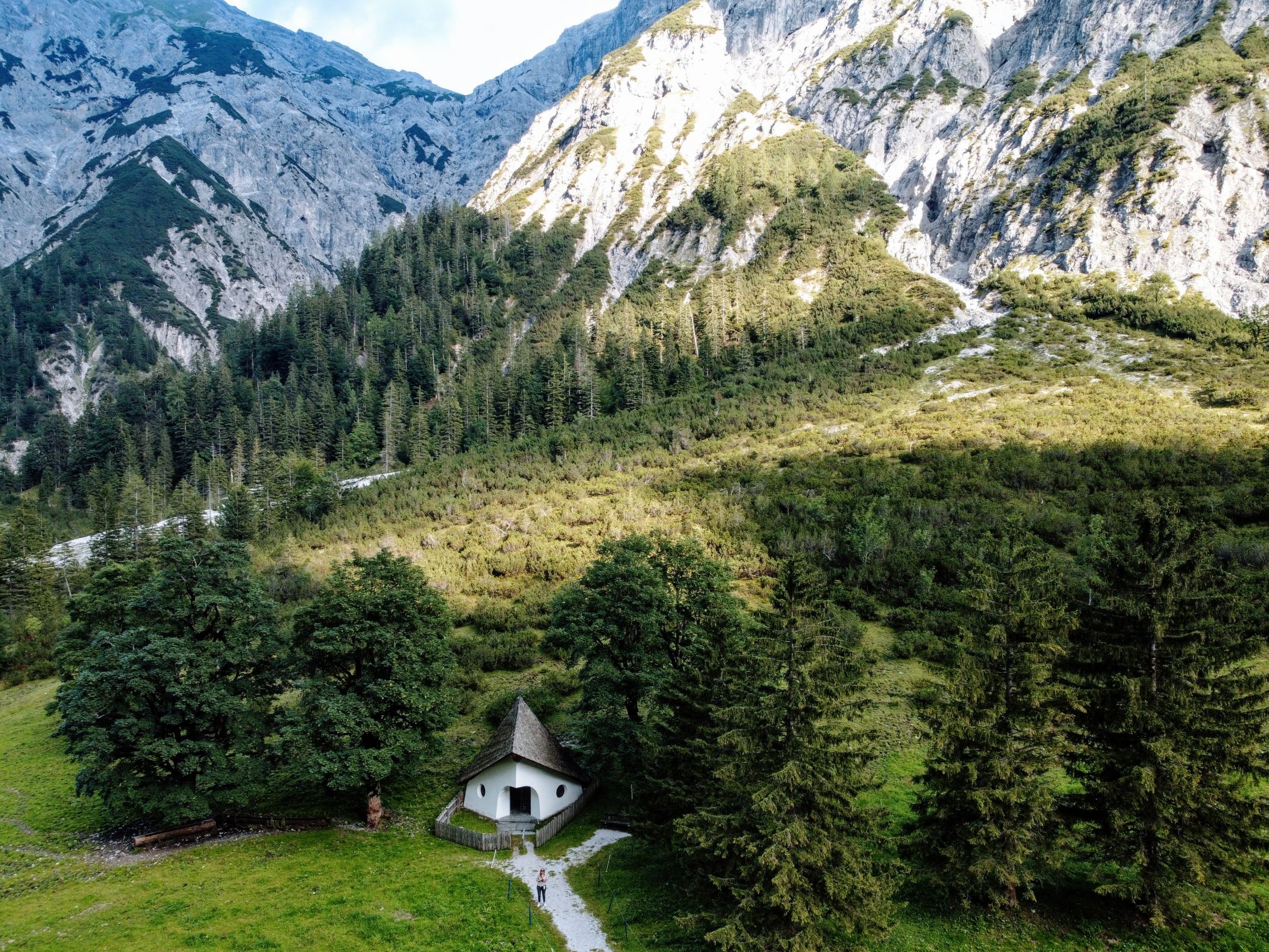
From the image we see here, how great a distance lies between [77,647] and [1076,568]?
193ft

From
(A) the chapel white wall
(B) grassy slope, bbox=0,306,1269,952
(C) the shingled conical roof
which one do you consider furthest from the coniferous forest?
(A) the chapel white wall

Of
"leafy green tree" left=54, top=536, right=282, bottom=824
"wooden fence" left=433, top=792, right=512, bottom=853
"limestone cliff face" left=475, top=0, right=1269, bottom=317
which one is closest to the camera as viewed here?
"leafy green tree" left=54, top=536, right=282, bottom=824

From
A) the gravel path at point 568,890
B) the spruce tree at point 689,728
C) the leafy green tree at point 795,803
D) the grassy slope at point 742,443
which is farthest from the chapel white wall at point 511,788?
the grassy slope at point 742,443

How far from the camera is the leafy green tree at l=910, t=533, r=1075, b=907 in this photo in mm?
16562

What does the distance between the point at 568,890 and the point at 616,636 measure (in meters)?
9.69

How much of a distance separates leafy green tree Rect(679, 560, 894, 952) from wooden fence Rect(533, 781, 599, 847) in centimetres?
1043

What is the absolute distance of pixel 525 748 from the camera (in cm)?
2656

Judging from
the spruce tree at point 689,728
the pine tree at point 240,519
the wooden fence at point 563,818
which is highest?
the pine tree at point 240,519

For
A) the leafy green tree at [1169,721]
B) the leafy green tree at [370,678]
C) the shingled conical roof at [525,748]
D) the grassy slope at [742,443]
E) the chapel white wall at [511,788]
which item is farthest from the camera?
the grassy slope at [742,443]

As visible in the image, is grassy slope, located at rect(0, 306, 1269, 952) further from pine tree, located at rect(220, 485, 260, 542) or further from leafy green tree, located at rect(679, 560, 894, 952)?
pine tree, located at rect(220, 485, 260, 542)

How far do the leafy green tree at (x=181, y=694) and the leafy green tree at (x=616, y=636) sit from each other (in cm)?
1200

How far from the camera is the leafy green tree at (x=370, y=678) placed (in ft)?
81.0

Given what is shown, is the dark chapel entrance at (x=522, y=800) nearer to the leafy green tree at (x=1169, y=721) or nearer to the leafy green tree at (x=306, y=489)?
the leafy green tree at (x=1169, y=721)

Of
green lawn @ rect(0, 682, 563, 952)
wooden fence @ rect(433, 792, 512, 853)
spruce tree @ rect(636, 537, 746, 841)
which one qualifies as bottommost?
wooden fence @ rect(433, 792, 512, 853)
